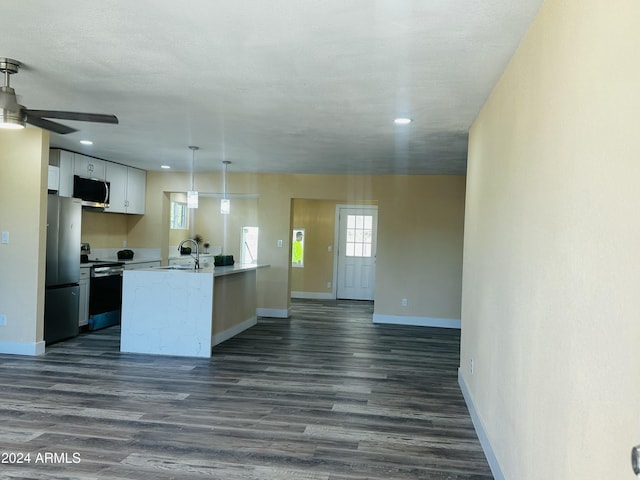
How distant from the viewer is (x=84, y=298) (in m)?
6.37

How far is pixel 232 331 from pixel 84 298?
197cm

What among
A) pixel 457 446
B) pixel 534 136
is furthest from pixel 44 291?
pixel 534 136

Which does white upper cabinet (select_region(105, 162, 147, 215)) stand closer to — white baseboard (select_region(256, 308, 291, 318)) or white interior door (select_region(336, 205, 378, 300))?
white baseboard (select_region(256, 308, 291, 318))

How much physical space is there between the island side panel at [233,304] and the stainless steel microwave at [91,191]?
7.35ft

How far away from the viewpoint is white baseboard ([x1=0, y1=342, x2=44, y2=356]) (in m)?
5.18

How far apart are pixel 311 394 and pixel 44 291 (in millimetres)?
3254

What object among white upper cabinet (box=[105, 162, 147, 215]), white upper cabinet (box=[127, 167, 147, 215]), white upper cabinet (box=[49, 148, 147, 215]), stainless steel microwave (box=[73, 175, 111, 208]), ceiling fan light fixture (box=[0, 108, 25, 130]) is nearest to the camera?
ceiling fan light fixture (box=[0, 108, 25, 130])

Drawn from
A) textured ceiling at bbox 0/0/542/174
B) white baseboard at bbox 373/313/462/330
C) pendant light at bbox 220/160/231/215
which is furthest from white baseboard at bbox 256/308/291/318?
textured ceiling at bbox 0/0/542/174

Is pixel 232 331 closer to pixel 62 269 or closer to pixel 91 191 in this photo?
pixel 62 269

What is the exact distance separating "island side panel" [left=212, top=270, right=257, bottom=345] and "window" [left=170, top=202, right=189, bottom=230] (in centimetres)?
333

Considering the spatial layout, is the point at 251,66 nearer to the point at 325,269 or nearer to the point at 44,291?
the point at 44,291

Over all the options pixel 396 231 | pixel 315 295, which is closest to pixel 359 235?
pixel 315 295

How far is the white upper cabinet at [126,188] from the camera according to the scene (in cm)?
732

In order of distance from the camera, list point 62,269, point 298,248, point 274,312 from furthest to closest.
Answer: point 298,248 < point 274,312 < point 62,269
